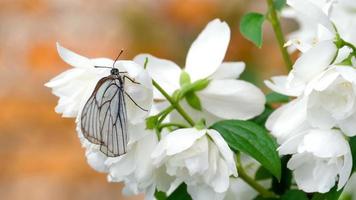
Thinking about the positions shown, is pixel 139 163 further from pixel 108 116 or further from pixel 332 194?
pixel 332 194

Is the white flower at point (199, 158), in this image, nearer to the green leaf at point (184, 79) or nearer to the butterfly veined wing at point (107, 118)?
the butterfly veined wing at point (107, 118)

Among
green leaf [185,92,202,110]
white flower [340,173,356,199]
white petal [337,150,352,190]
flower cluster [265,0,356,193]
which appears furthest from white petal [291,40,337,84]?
white flower [340,173,356,199]

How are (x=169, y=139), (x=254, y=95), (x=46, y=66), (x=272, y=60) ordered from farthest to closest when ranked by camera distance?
(x=46, y=66) < (x=272, y=60) < (x=254, y=95) < (x=169, y=139)

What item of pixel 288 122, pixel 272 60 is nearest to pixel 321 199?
pixel 288 122

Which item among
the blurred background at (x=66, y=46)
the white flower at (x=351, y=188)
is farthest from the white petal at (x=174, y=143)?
the blurred background at (x=66, y=46)

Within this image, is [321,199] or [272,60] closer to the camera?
[321,199]

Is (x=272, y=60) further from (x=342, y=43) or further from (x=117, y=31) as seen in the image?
(x=342, y=43)

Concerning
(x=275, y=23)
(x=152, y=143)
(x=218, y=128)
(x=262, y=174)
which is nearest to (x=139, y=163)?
(x=152, y=143)
